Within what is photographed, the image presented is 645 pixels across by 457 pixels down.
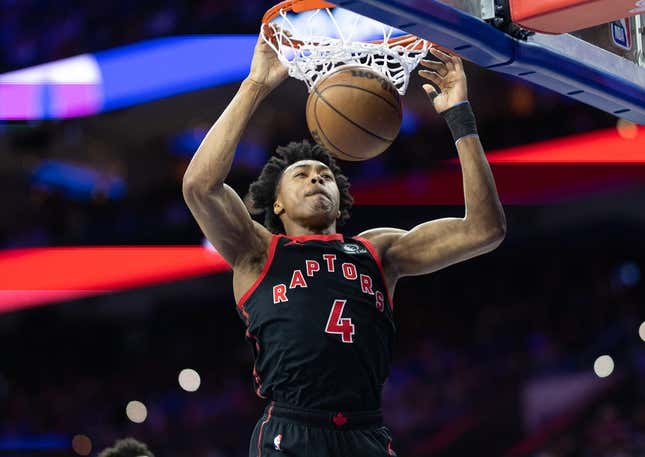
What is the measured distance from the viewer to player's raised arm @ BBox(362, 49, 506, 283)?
3338 mm

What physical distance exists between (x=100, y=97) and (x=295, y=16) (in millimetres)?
4258

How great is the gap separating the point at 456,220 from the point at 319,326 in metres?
0.70

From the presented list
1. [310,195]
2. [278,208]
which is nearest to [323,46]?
[310,195]

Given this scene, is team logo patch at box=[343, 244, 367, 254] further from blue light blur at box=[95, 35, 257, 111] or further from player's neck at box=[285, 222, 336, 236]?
blue light blur at box=[95, 35, 257, 111]

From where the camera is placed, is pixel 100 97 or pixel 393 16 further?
pixel 100 97

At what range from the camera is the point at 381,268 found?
3.36 meters

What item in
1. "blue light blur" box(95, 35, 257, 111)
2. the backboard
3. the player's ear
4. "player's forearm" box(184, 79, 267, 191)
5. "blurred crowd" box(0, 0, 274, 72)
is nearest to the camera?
the backboard

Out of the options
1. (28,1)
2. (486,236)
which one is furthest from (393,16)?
(28,1)

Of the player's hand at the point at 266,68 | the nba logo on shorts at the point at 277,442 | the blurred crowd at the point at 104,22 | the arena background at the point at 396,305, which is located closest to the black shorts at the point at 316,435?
the nba logo on shorts at the point at 277,442

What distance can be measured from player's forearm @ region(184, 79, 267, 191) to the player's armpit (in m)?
0.69

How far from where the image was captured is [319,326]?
3.07m

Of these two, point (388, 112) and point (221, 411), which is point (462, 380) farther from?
point (388, 112)

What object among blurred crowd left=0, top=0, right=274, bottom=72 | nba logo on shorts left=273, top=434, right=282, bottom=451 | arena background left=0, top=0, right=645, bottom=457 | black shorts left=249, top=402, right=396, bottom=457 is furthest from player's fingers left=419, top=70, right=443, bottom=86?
arena background left=0, top=0, right=645, bottom=457

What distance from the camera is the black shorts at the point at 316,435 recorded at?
118 inches
